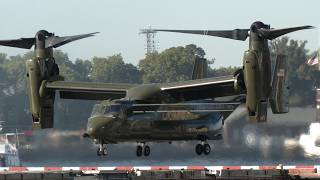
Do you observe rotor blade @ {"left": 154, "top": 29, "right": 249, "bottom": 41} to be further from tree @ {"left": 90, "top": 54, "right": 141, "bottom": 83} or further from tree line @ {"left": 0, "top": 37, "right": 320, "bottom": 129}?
tree @ {"left": 90, "top": 54, "right": 141, "bottom": 83}

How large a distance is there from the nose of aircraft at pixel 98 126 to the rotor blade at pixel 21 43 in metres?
9.77

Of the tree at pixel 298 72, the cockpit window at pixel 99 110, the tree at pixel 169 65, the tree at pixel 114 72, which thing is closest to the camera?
the cockpit window at pixel 99 110

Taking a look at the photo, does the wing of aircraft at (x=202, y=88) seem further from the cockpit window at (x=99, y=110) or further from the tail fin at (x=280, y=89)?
the cockpit window at (x=99, y=110)

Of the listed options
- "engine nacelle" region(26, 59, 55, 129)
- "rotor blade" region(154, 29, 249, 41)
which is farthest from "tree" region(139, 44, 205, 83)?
"rotor blade" region(154, 29, 249, 41)

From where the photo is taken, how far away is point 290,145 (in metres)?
75.6

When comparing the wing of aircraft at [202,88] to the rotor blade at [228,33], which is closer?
the rotor blade at [228,33]

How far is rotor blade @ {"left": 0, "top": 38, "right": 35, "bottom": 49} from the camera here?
62.9m

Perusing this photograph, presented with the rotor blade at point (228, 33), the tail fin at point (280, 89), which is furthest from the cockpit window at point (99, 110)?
the tail fin at point (280, 89)

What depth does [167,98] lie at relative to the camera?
60.1 m

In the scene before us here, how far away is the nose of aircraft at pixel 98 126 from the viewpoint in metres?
55.4

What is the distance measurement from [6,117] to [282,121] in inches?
1647

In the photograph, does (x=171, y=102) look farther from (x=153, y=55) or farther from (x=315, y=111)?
(x=153, y=55)

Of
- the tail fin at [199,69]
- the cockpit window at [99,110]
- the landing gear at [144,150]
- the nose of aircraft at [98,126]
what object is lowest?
the landing gear at [144,150]

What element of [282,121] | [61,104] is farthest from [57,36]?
[61,104]
